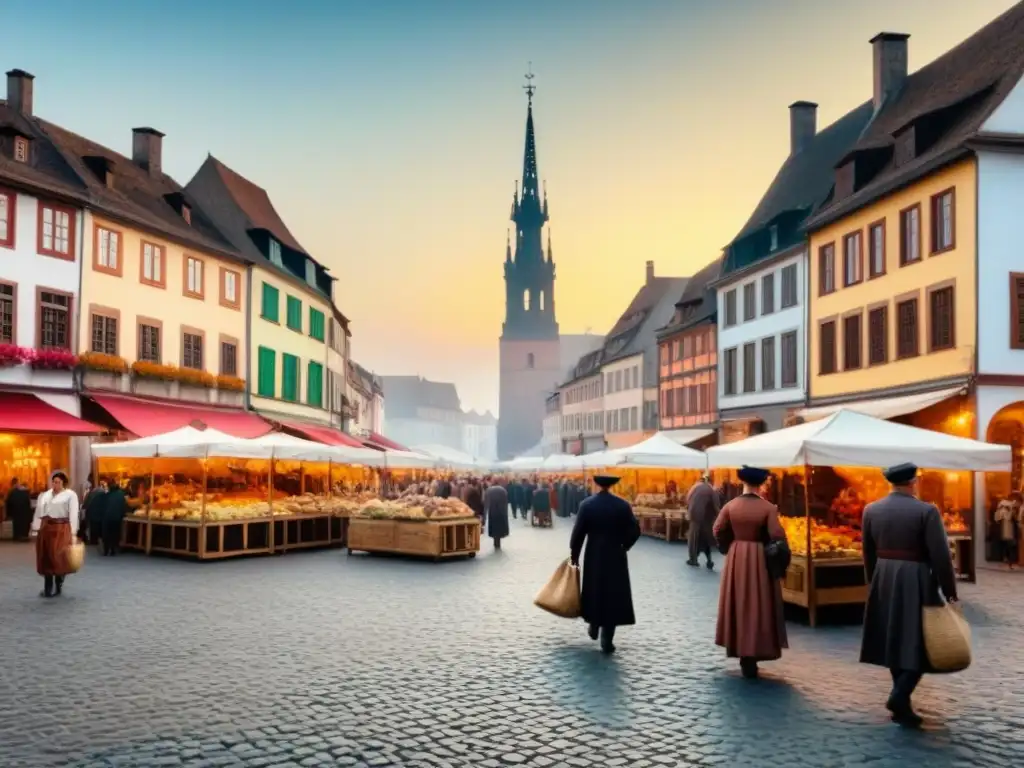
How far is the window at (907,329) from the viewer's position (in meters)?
25.5

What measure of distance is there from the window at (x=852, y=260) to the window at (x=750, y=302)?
788 cm

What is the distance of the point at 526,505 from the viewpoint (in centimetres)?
4403

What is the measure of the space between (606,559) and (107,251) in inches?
918

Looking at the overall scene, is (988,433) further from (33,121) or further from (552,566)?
(33,121)

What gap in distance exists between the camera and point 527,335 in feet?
397

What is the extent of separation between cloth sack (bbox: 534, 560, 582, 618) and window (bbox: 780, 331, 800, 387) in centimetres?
2448

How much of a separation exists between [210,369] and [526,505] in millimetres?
16031

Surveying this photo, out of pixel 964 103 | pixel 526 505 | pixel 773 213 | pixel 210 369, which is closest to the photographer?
pixel 964 103

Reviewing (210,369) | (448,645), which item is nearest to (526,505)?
(210,369)

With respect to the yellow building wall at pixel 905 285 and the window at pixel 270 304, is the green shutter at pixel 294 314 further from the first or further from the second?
the yellow building wall at pixel 905 285

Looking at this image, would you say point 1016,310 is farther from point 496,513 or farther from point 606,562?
point 606,562

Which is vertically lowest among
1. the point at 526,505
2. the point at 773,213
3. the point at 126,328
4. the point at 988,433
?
the point at 526,505

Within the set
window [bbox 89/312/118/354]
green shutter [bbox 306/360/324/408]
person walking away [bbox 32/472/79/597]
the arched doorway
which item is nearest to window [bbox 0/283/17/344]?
window [bbox 89/312/118/354]

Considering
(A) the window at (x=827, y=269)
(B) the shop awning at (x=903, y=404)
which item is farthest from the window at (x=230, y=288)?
(B) the shop awning at (x=903, y=404)
